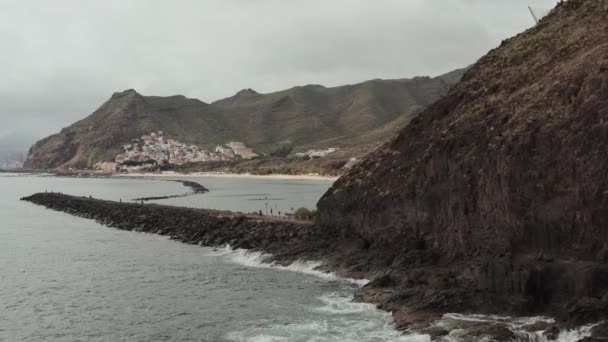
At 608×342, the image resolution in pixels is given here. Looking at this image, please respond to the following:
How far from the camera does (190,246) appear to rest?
56.2 meters

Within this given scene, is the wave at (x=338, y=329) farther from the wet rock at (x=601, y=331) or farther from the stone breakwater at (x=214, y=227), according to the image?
the stone breakwater at (x=214, y=227)

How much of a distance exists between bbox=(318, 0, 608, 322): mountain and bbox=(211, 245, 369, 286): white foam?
2566 millimetres

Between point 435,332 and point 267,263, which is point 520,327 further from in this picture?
point 267,263

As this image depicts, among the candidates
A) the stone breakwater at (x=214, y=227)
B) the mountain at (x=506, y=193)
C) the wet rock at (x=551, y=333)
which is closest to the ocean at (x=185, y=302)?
the wet rock at (x=551, y=333)

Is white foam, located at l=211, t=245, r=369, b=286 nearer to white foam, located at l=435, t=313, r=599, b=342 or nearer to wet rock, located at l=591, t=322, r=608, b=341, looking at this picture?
white foam, located at l=435, t=313, r=599, b=342

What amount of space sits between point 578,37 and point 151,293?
111ft

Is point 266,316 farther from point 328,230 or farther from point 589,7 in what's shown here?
point 589,7

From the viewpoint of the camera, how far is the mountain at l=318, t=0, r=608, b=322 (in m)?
24.0

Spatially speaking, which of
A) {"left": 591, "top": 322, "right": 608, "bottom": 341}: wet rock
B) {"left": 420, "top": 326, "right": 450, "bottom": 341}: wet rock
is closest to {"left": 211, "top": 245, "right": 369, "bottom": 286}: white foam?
{"left": 420, "top": 326, "right": 450, "bottom": 341}: wet rock

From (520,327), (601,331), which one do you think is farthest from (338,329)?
(601,331)

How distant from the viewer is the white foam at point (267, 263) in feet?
120

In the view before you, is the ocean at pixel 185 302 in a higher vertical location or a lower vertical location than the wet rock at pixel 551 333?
lower

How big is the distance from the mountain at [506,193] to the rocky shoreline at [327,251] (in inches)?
5.7

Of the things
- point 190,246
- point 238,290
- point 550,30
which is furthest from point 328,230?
point 550,30
